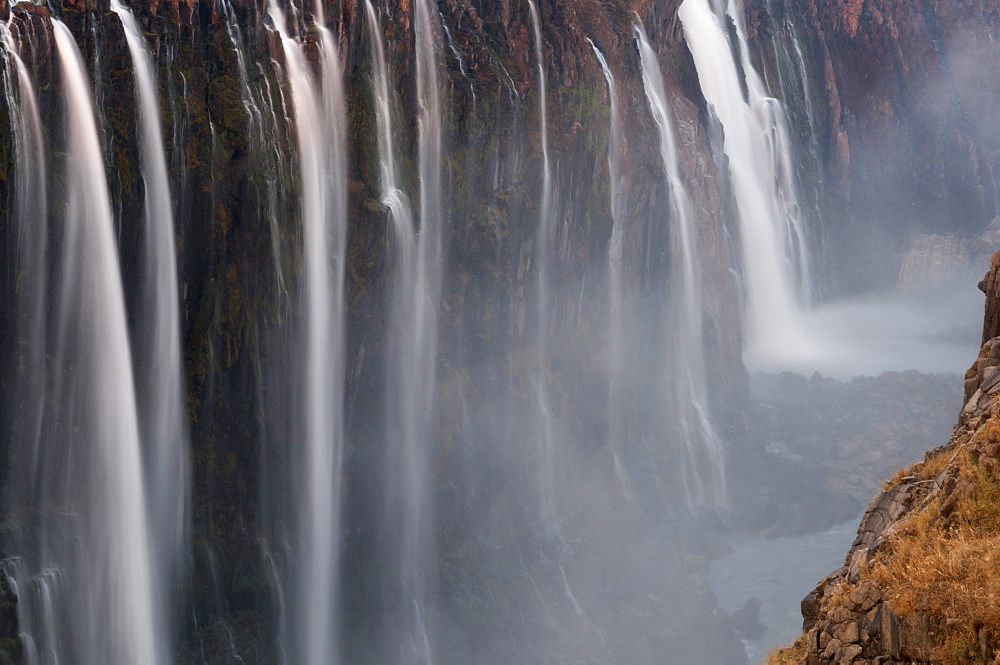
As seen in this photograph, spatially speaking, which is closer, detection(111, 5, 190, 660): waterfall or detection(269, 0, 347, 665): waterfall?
detection(111, 5, 190, 660): waterfall

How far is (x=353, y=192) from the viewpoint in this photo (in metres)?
33.7

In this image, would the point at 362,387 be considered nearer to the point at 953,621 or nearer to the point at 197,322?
the point at 197,322

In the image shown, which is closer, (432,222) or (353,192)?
(353,192)

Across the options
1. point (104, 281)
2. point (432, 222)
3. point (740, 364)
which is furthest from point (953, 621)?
point (740, 364)

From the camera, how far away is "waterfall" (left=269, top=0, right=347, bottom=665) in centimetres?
3216

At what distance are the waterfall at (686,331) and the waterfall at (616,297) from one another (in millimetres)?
3338

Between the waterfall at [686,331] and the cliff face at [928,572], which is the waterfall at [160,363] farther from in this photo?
the waterfall at [686,331]

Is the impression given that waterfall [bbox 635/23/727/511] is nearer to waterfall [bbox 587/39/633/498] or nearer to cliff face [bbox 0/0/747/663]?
cliff face [bbox 0/0/747/663]

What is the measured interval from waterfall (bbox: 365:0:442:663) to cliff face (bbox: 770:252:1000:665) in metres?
22.8

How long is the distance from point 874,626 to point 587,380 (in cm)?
3341

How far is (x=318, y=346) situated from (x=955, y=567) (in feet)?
80.2

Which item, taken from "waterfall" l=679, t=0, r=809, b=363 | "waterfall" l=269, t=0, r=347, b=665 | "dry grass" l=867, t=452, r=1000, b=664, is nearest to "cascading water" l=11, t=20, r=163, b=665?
"waterfall" l=269, t=0, r=347, b=665

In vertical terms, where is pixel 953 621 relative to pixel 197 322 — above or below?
below

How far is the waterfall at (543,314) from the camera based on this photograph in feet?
136
